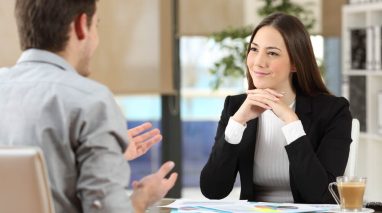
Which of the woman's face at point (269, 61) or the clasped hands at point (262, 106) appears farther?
the woman's face at point (269, 61)

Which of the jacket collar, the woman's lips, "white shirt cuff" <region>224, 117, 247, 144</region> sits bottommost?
"white shirt cuff" <region>224, 117, 247, 144</region>

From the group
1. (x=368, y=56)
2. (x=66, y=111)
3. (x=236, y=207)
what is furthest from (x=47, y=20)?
(x=368, y=56)

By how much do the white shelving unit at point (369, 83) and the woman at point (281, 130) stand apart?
237 cm

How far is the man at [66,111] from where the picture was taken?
61.4 inches

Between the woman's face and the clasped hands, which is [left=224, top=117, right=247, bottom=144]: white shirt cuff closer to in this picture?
the clasped hands

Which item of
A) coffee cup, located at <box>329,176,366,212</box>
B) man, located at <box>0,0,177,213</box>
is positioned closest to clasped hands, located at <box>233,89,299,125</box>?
coffee cup, located at <box>329,176,366,212</box>

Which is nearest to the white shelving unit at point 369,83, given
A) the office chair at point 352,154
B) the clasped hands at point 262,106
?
the office chair at point 352,154

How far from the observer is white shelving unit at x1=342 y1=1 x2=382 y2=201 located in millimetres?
5383

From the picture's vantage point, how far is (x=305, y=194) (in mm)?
2840

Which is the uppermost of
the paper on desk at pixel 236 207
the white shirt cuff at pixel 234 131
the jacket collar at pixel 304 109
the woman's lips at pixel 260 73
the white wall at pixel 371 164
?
the woman's lips at pixel 260 73

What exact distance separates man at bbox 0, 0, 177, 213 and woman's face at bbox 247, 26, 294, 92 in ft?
4.69

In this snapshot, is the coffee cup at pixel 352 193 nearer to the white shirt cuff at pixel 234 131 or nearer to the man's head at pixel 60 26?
the white shirt cuff at pixel 234 131

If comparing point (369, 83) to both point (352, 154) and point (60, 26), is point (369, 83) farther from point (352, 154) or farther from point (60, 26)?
point (60, 26)

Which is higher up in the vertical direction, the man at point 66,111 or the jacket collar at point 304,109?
the man at point 66,111
